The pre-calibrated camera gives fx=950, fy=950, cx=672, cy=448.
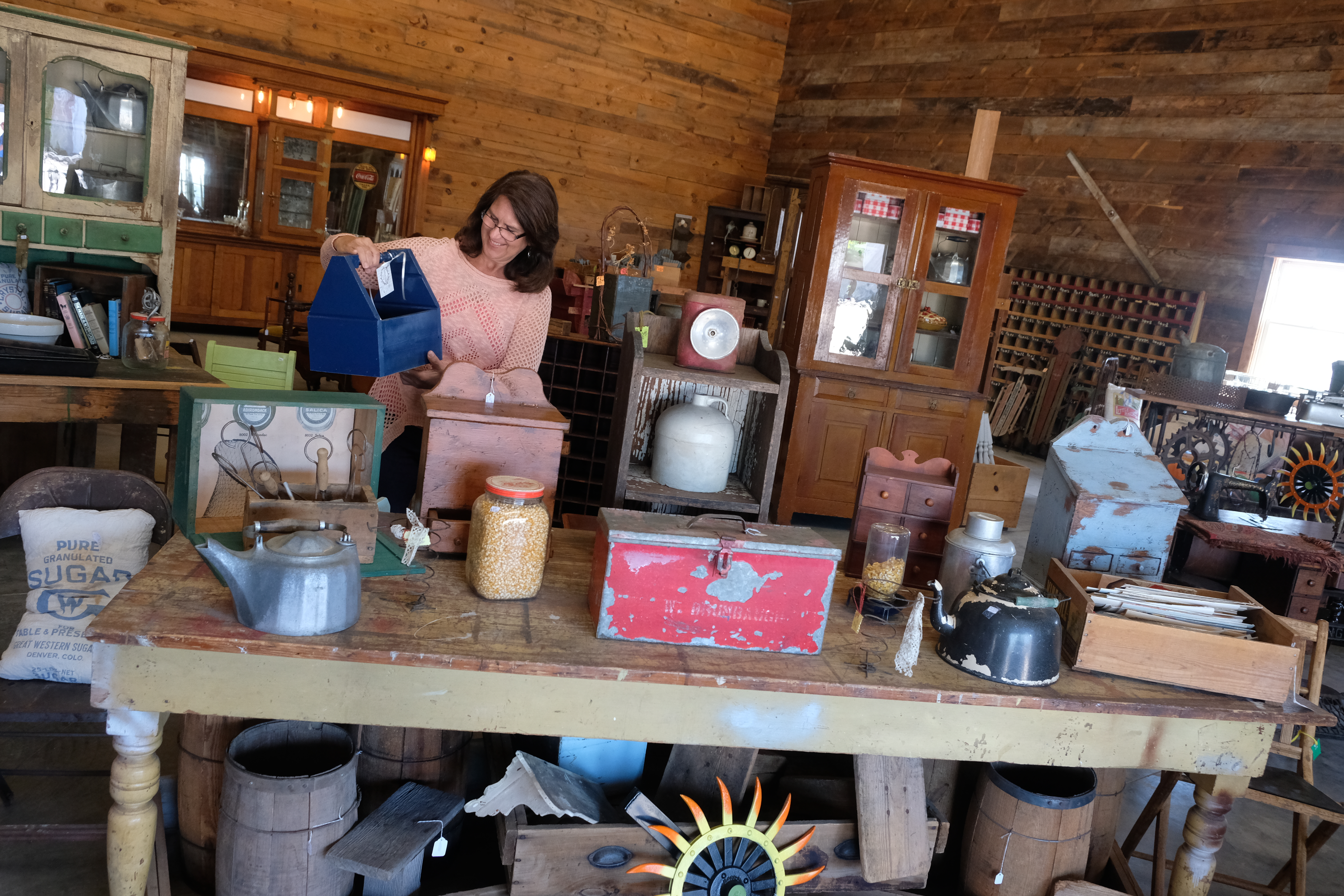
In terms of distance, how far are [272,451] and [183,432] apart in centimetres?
17

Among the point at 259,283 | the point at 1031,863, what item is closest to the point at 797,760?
the point at 1031,863

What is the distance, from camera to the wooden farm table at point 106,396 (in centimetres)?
327

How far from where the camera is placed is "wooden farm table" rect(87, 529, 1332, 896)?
159cm

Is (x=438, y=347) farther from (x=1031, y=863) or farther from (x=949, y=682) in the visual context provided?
(x=1031, y=863)

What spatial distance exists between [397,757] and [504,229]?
1.28 meters

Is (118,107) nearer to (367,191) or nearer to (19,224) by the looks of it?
(19,224)

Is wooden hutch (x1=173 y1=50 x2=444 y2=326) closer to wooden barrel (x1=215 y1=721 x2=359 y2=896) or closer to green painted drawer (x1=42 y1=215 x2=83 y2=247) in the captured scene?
green painted drawer (x1=42 y1=215 x2=83 y2=247)

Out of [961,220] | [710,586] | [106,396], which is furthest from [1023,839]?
[961,220]

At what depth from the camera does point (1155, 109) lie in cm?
761

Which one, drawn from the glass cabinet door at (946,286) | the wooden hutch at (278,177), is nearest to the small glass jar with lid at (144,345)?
the glass cabinet door at (946,286)

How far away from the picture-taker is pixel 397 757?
6.87 ft

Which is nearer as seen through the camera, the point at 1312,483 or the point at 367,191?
the point at 1312,483

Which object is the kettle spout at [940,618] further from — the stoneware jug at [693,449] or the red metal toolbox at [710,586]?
the stoneware jug at [693,449]

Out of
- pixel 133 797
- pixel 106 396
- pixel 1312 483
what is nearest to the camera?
pixel 133 797
